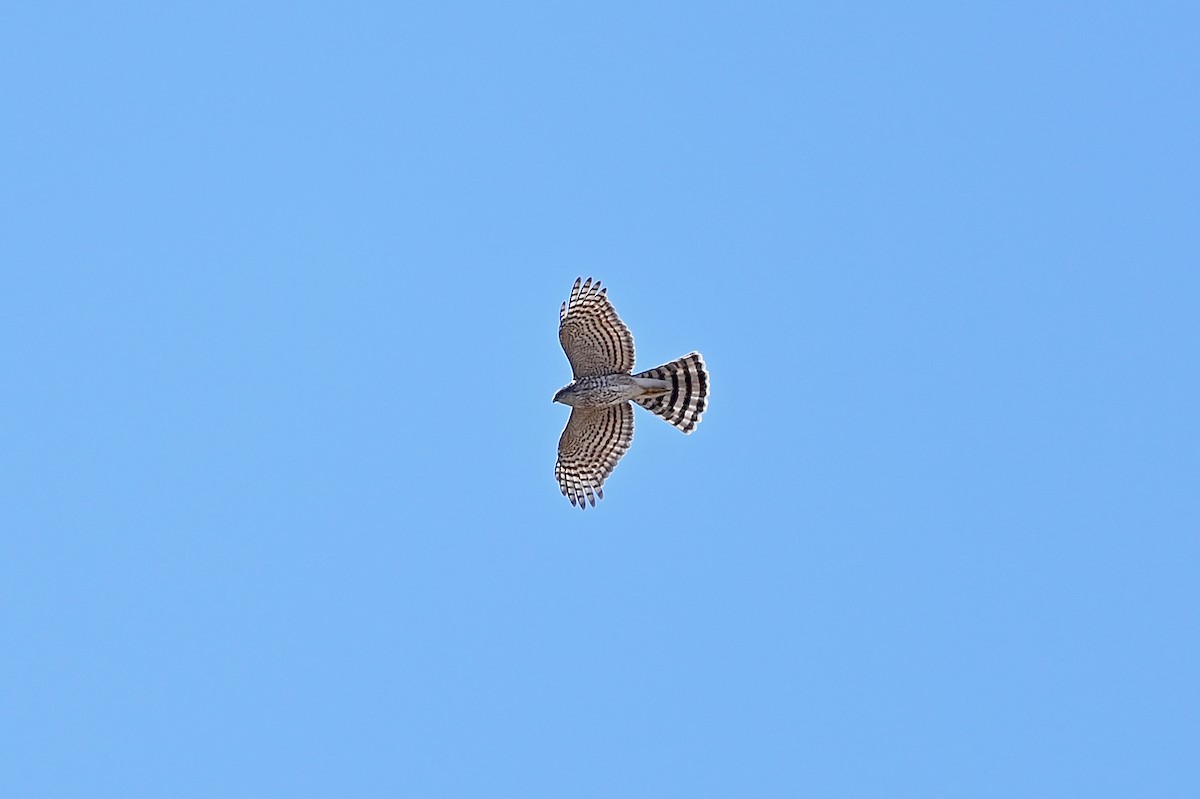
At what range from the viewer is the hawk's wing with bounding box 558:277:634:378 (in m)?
34.7

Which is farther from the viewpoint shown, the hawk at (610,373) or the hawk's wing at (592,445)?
the hawk's wing at (592,445)

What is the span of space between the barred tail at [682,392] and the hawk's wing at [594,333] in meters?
0.46

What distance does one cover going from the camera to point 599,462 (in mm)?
35875

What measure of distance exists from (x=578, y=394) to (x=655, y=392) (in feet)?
3.77

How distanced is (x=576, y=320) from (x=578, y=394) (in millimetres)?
1114

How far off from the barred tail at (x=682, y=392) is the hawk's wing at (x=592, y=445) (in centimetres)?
76

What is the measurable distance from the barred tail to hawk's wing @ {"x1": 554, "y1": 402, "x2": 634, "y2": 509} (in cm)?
76

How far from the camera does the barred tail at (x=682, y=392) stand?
3475cm

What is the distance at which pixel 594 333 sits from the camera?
34844 millimetres

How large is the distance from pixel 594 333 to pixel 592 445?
2.00 meters

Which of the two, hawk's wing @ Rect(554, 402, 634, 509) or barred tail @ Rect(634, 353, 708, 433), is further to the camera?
hawk's wing @ Rect(554, 402, 634, 509)

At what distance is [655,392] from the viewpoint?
114 feet

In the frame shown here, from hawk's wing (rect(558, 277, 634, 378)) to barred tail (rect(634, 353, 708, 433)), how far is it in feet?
1.51

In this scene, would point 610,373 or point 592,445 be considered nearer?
point 610,373
